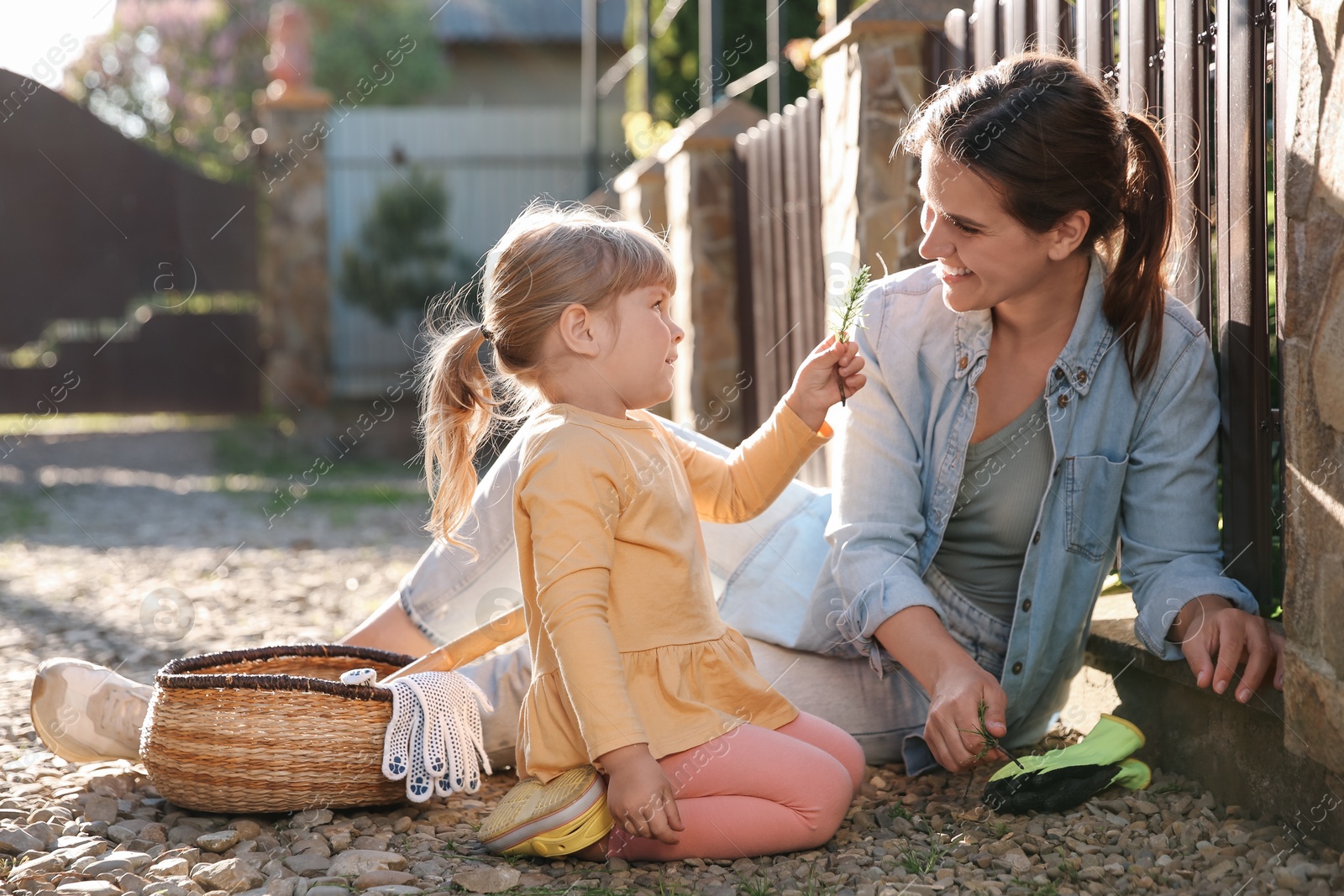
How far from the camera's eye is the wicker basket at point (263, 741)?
2131 mm

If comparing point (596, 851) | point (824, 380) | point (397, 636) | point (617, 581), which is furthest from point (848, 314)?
point (397, 636)

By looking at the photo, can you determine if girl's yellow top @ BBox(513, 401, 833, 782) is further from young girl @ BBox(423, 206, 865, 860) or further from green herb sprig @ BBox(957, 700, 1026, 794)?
green herb sprig @ BBox(957, 700, 1026, 794)

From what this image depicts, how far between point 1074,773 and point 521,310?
1.24m

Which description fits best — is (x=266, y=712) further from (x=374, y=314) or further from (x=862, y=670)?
(x=374, y=314)

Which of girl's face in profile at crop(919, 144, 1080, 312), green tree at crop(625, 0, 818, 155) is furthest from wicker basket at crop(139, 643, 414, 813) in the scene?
green tree at crop(625, 0, 818, 155)

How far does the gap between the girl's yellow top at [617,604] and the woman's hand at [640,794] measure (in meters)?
0.03

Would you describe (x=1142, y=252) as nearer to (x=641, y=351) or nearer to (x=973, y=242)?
(x=973, y=242)

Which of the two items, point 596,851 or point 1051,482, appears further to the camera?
point 1051,482

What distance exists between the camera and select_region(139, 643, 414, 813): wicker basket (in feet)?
6.99

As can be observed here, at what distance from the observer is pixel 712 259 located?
5.79 metres

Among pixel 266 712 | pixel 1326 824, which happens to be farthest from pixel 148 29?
pixel 1326 824

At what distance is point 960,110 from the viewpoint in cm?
210

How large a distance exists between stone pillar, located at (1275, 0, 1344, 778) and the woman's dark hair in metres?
0.30

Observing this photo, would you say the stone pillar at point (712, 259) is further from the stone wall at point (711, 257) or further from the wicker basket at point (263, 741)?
the wicker basket at point (263, 741)
